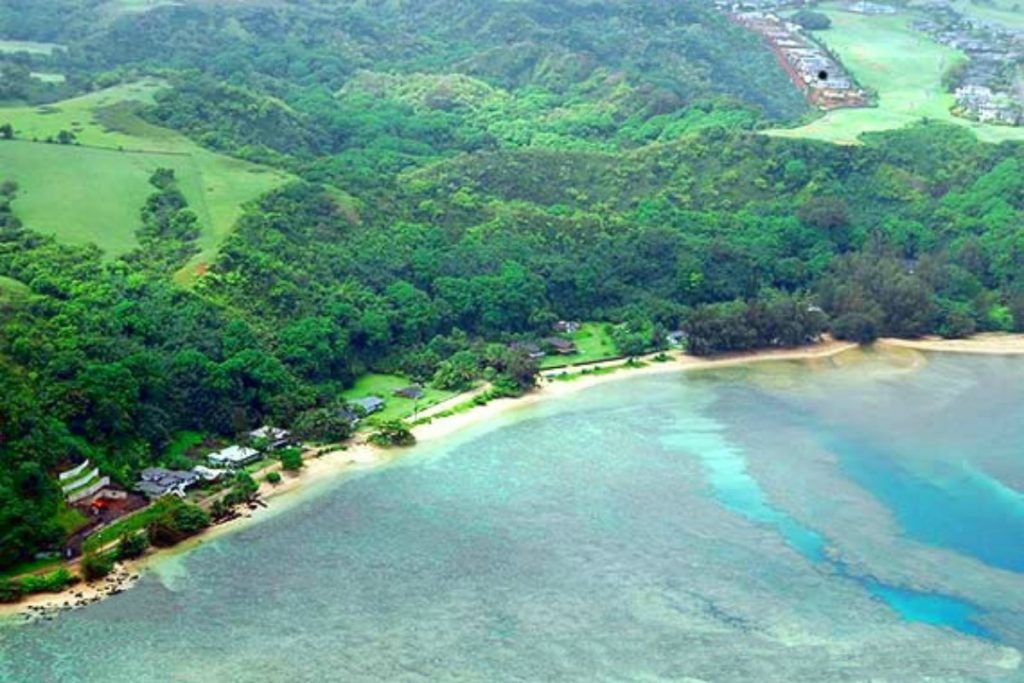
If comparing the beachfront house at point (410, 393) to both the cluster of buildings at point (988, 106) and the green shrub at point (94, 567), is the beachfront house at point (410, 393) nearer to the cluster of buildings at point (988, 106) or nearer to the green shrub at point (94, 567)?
the green shrub at point (94, 567)

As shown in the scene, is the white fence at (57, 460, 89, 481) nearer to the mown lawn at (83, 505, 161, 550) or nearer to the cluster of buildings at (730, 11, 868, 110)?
the mown lawn at (83, 505, 161, 550)

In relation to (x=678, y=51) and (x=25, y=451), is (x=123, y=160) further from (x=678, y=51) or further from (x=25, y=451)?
(x=678, y=51)

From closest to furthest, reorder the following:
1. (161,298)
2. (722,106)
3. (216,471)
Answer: (216,471), (161,298), (722,106)

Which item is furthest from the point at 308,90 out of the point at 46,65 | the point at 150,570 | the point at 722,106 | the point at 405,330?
the point at 150,570

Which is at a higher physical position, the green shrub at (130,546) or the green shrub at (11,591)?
the green shrub at (11,591)

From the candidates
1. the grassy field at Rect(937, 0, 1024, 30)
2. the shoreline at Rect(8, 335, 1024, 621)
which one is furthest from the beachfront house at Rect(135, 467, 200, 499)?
the grassy field at Rect(937, 0, 1024, 30)

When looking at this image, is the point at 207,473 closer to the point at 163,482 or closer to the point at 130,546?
the point at 163,482

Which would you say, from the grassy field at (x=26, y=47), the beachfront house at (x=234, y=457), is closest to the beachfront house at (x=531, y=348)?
the beachfront house at (x=234, y=457)

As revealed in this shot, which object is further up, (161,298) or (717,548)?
(161,298)
